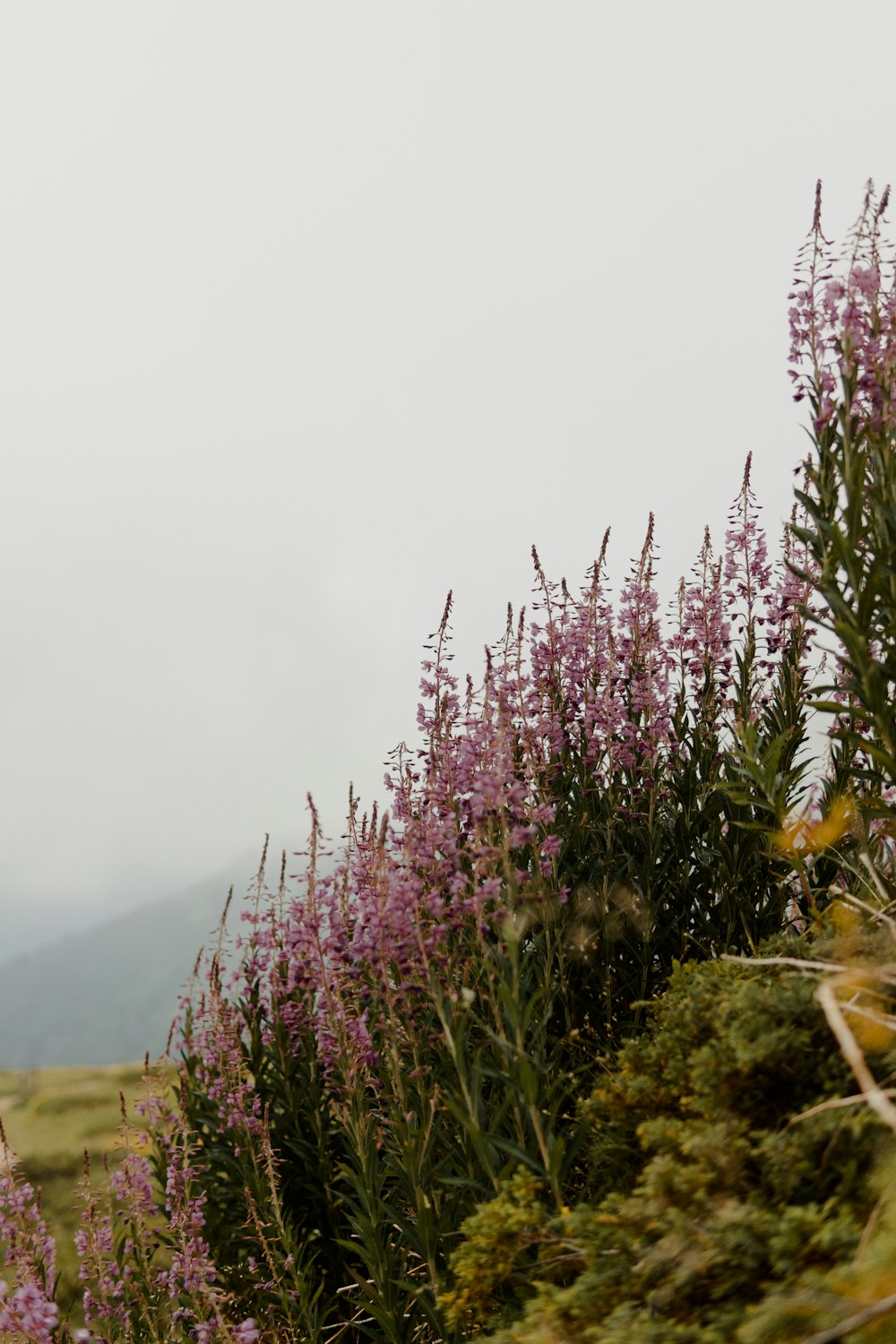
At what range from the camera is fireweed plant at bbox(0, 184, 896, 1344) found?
12.1 feet

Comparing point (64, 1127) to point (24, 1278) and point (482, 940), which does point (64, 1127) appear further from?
point (482, 940)

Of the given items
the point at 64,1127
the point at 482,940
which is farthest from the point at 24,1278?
the point at 64,1127

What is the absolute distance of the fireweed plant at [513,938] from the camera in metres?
3.68

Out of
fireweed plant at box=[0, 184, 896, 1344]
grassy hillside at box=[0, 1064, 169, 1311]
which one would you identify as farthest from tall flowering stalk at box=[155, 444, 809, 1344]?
grassy hillside at box=[0, 1064, 169, 1311]

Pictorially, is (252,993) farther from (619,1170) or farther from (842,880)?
(842,880)

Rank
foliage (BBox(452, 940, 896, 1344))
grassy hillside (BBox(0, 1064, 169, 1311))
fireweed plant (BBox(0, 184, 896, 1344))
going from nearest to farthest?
foliage (BBox(452, 940, 896, 1344))
fireweed plant (BBox(0, 184, 896, 1344))
grassy hillside (BBox(0, 1064, 169, 1311))

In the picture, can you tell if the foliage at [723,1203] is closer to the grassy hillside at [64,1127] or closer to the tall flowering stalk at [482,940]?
the tall flowering stalk at [482,940]

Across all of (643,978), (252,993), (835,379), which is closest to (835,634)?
(835,379)

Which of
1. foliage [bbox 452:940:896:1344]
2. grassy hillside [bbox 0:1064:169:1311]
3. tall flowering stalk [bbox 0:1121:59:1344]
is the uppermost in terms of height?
foliage [bbox 452:940:896:1344]

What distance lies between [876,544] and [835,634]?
0.39 m

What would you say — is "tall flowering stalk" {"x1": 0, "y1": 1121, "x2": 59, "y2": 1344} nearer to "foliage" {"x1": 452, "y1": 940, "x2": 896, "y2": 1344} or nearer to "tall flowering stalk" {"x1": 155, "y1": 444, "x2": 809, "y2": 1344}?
"tall flowering stalk" {"x1": 155, "y1": 444, "x2": 809, "y2": 1344}

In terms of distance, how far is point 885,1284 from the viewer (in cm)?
191

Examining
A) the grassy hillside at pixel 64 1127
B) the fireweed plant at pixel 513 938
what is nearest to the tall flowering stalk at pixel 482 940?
the fireweed plant at pixel 513 938

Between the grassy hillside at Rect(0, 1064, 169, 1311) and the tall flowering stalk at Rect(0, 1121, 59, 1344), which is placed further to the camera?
the grassy hillside at Rect(0, 1064, 169, 1311)
